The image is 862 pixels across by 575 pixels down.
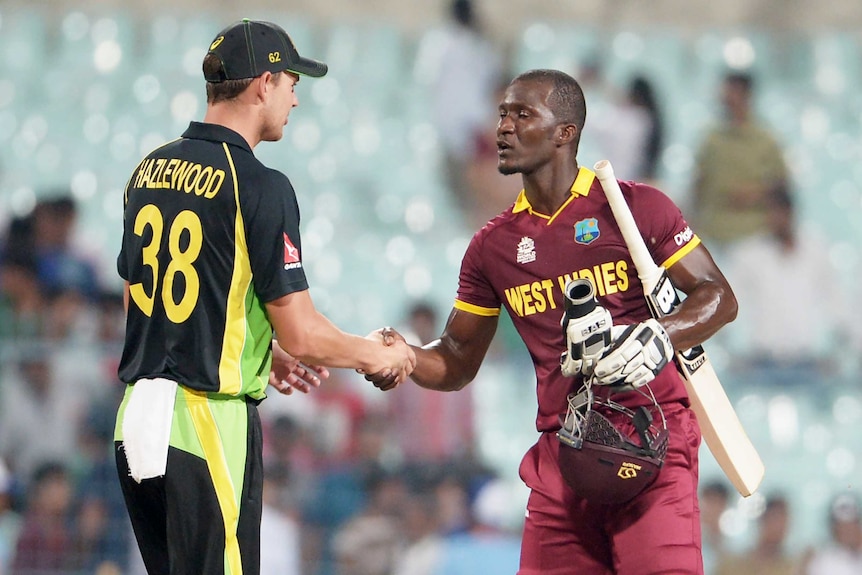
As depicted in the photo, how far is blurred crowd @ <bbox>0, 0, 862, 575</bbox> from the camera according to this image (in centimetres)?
685

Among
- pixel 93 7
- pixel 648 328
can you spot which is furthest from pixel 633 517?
pixel 93 7

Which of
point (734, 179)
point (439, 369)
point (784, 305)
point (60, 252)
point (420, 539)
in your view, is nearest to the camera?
point (439, 369)

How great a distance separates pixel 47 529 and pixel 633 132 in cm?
475

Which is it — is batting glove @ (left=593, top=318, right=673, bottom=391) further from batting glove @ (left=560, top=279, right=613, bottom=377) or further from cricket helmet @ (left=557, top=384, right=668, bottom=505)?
cricket helmet @ (left=557, top=384, right=668, bottom=505)

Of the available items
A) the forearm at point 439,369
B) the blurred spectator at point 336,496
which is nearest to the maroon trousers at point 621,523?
the forearm at point 439,369

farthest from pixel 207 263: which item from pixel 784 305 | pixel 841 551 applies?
pixel 784 305

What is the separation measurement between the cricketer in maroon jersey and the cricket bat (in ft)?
0.18

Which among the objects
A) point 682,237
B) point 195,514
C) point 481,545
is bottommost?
point 481,545

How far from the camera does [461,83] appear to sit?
881 centimetres

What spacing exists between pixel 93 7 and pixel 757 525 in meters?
6.30

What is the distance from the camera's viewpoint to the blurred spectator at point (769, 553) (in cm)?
704

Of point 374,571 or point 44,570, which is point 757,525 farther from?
point 44,570

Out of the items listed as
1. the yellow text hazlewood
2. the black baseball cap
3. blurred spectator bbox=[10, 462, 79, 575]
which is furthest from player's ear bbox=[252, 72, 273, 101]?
blurred spectator bbox=[10, 462, 79, 575]

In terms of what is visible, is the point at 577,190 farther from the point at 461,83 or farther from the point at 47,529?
the point at 461,83
